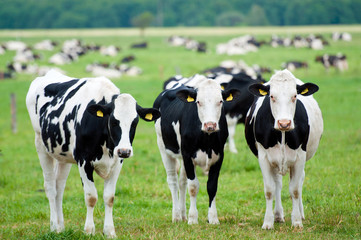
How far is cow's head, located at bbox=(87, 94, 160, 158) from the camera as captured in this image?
7.54 meters

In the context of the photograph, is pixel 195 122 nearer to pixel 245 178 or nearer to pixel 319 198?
pixel 319 198

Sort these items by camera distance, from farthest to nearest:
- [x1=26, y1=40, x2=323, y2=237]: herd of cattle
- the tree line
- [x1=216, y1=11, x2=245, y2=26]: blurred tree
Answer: [x1=216, y1=11, x2=245, y2=26]: blurred tree
the tree line
[x1=26, y1=40, x2=323, y2=237]: herd of cattle

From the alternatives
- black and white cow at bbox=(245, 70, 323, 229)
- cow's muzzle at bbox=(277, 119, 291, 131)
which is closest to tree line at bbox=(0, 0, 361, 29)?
black and white cow at bbox=(245, 70, 323, 229)

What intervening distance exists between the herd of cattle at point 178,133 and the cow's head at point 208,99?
0.05 ft

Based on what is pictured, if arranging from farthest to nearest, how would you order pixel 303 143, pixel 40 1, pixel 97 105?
1. pixel 40 1
2. pixel 303 143
3. pixel 97 105

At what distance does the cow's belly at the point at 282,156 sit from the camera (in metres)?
8.17

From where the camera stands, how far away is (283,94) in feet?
26.4

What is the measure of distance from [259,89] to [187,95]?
107cm

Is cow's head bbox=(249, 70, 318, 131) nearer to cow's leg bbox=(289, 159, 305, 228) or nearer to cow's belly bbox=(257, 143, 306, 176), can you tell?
cow's belly bbox=(257, 143, 306, 176)

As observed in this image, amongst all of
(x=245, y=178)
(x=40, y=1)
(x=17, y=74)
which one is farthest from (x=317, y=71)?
(x=40, y=1)

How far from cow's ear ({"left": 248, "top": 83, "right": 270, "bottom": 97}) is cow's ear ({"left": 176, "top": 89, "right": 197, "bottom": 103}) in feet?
2.92

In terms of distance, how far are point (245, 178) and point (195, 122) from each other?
4085 mm

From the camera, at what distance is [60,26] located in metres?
125

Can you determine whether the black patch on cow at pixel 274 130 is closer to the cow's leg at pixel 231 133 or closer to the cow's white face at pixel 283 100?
the cow's white face at pixel 283 100
